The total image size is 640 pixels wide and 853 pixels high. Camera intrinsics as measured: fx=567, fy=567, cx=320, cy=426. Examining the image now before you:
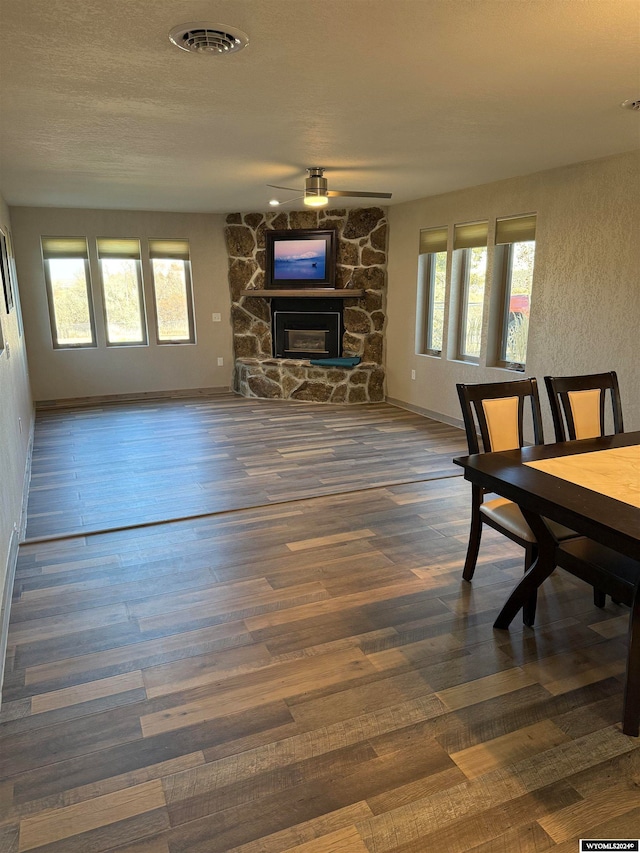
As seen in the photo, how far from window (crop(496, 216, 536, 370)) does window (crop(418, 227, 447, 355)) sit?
0.90 meters

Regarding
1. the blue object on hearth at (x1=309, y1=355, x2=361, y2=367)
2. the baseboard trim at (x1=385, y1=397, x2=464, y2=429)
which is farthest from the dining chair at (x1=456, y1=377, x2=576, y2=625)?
the blue object on hearth at (x1=309, y1=355, x2=361, y2=367)

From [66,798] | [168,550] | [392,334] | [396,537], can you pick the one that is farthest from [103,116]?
[392,334]

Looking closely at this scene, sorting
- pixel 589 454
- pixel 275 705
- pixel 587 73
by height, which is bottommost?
pixel 275 705

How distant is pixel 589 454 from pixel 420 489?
1847 millimetres

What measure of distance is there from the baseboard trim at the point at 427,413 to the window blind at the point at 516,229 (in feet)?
6.28

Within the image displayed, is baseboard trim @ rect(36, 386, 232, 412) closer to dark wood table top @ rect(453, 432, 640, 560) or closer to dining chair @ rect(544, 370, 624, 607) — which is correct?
dining chair @ rect(544, 370, 624, 607)

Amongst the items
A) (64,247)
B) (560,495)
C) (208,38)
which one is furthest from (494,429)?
(64,247)

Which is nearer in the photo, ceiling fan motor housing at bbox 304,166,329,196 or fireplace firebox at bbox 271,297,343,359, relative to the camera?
ceiling fan motor housing at bbox 304,166,329,196

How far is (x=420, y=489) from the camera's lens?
428cm

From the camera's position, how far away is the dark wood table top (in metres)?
1.77

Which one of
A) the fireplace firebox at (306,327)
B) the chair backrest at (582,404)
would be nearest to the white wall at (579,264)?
the chair backrest at (582,404)

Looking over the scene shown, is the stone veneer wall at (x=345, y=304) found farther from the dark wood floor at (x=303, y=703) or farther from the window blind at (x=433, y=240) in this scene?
the dark wood floor at (x=303, y=703)

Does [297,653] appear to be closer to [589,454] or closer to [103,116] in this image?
[589,454]

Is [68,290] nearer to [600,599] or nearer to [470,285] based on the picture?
[470,285]
